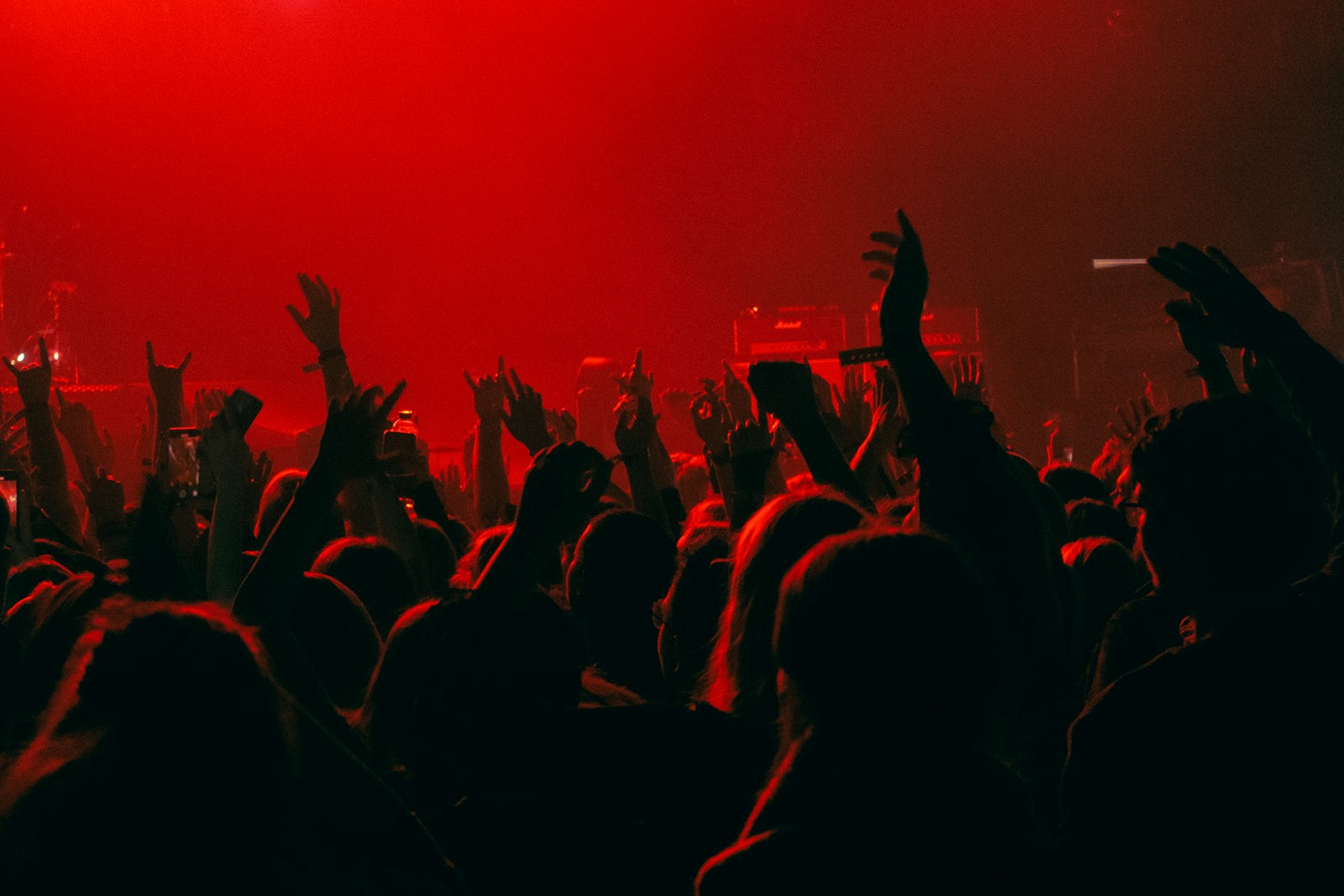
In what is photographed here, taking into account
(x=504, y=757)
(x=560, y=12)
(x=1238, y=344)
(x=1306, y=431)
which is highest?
(x=560, y=12)

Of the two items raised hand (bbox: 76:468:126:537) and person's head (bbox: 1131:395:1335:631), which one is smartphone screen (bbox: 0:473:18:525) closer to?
raised hand (bbox: 76:468:126:537)

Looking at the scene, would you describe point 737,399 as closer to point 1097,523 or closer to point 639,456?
point 639,456

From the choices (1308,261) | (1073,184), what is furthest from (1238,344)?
(1073,184)

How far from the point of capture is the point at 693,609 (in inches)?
91.4

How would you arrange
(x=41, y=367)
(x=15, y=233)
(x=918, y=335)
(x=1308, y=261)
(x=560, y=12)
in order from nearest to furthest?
(x=918, y=335) < (x=41, y=367) < (x=1308, y=261) < (x=560, y=12) < (x=15, y=233)

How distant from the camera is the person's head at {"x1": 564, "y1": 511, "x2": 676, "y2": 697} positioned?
2506 mm

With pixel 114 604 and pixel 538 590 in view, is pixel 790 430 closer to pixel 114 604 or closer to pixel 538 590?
pixel 538 590

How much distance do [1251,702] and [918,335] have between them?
102 centimetres

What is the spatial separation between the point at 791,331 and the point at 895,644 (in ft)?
47.7

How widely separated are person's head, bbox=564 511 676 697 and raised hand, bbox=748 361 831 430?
0.45 m

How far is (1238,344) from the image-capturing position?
1.95 metres

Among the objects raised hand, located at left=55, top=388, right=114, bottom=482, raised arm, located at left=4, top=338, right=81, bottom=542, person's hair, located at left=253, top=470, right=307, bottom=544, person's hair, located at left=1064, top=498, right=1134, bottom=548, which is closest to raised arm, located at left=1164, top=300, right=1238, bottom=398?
person's hair, located at left=1064, top=498, right=1134, bottom=548

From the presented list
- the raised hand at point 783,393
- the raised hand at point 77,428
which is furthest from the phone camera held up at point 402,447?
the raised hand at point 77,428

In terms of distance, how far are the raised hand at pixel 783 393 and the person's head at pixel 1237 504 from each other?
1.13 m
